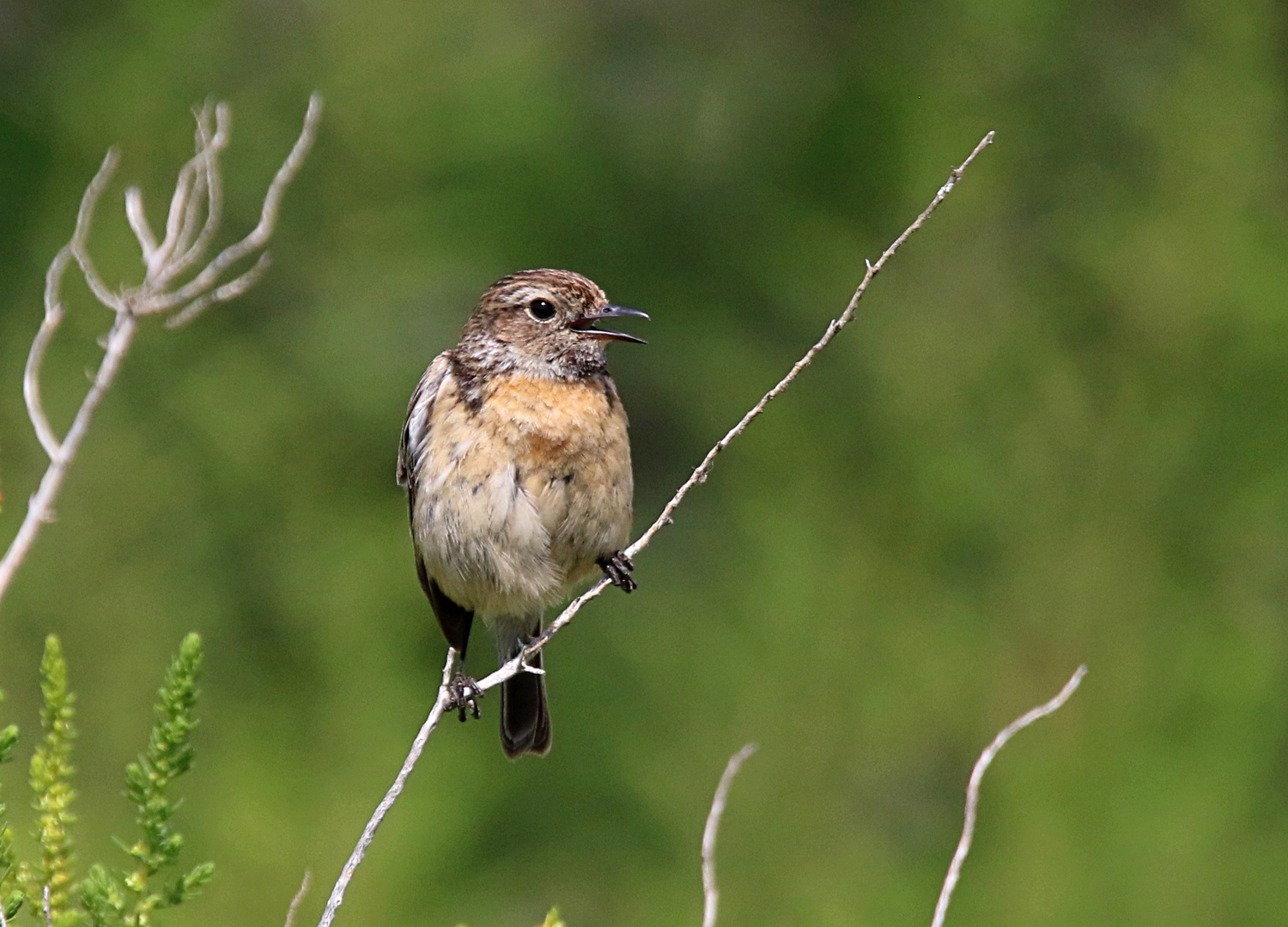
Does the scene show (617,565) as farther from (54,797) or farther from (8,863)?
(8,863)

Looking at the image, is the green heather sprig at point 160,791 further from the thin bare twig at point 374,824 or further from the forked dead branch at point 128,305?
the forked dead branch at point 128,305

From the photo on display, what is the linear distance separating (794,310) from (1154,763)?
8.77 feet

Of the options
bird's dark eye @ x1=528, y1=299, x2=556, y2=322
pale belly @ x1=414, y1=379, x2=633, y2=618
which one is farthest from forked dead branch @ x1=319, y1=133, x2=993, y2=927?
bird's dark eye @ x1=528, y1=299, x2=556, y2=322

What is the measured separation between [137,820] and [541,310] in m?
2.21

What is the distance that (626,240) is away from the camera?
786 cm

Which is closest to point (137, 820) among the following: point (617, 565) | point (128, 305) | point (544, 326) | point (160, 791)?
point (160, 791)

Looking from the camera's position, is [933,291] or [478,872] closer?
[478,872]

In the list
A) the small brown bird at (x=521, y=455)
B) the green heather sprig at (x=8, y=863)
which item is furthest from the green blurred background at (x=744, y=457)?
the green heather sprig at (x=8, y=863)

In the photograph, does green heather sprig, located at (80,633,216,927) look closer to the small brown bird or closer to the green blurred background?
the small brown bird

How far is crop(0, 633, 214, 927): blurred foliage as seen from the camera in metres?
2.32

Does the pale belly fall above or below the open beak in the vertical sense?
below

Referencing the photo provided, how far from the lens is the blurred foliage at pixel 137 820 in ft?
7.60

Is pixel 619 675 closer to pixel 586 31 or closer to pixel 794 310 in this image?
pixel 794 310

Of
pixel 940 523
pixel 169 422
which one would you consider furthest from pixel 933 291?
pixel 169 422
